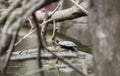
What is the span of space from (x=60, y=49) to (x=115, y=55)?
7.99ft

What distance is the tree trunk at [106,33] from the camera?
1081 millimetres

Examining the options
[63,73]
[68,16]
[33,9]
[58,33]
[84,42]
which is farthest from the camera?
[58,33]

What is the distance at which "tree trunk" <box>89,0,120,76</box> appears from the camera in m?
1.08

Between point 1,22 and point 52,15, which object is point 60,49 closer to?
point 52,15

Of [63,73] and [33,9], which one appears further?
[63,73]

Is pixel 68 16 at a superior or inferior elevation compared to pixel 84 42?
superior

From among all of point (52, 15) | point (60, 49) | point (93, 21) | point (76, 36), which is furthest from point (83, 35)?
point (93, 21)

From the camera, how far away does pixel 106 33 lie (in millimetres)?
1088

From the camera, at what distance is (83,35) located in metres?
5.37

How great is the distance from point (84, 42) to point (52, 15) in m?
0.87

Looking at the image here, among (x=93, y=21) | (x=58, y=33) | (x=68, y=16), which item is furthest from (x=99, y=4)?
(x=58, y=33)

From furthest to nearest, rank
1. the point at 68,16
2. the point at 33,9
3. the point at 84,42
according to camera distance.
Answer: the point at 84,42, the point at 68,16, the point at 33,9

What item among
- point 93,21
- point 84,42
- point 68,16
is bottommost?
point 84,42

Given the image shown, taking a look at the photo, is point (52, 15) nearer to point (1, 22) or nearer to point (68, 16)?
point (68, 16)
